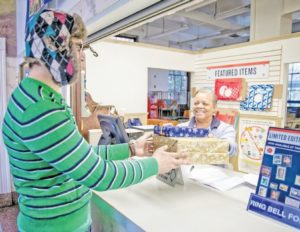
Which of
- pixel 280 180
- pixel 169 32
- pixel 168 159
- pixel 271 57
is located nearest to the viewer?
pixel 280 180

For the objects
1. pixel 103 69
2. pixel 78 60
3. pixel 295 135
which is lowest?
pixel 295 135

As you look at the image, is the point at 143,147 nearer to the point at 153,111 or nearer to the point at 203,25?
the point at 153,111

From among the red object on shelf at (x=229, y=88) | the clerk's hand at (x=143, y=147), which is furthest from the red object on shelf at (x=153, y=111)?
the clerk's hand at (x=143, y=147)

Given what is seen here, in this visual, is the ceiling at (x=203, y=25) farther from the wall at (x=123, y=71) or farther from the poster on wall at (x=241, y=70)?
the wall at (x=123, y=71)

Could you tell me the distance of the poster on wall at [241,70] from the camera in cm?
411

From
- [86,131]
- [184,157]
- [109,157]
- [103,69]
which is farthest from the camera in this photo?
[103,69]

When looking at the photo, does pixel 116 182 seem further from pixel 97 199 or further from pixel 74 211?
pixel 97 199

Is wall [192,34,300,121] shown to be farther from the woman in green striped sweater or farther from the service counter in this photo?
the woman in green striped sweater

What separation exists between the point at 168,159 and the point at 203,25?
7253 mm

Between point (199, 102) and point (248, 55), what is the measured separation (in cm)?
216

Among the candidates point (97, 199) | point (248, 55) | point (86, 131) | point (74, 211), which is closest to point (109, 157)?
point (97, 199)

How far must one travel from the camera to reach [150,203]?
1.20 metres

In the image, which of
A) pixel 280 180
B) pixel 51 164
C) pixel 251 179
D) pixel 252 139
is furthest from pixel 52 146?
pixel 252 139

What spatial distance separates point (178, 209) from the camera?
3.73ft
